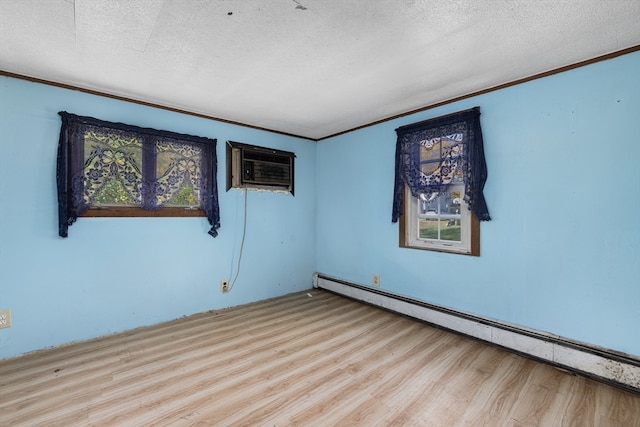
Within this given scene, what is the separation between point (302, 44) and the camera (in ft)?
5.77

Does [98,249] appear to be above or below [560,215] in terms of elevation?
below

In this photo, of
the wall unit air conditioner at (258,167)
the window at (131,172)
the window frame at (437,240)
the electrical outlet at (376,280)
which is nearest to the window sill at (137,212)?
the window at (131,172)

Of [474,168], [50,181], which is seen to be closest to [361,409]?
[474,168]

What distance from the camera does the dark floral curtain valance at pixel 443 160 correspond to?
240 centimetres

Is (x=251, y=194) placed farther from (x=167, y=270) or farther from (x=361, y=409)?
(x=361, y=409)

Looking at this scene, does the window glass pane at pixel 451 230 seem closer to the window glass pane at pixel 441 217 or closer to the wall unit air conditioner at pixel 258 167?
the window glass pane at pixel 441 217

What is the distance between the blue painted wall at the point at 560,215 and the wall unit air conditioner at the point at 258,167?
1.72 metres

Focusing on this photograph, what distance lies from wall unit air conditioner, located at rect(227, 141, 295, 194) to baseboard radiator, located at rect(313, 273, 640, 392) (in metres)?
1.87

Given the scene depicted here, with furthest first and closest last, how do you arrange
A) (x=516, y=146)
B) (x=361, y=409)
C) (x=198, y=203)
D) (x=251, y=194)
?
(x=251, y=194) → (x=198, y=203) → (x=516, y=146) → (x=361, y=409)

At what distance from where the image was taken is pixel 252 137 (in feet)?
11.4

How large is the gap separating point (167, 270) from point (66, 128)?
58.5 inches

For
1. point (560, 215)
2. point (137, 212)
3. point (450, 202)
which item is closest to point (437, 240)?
point (450, 202)

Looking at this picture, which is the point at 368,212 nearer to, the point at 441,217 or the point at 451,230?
the point at 441,217

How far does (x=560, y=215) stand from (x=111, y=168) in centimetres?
368
